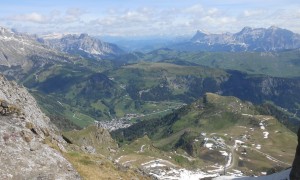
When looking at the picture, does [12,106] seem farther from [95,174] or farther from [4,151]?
[95,174]

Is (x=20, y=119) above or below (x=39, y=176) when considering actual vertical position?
above

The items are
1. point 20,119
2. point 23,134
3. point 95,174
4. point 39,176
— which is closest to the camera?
point 39,176

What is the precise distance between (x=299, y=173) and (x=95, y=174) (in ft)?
79.4

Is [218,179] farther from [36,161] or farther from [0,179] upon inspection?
[0,179]

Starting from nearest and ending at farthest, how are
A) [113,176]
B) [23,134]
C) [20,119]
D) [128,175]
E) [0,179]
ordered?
[0,179]
[23,134]
[20,119]
[113,176]
[128,175]

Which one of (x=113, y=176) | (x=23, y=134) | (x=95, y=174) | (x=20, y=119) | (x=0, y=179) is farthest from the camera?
(x=113, y=176)

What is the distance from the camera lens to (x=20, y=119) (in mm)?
46969

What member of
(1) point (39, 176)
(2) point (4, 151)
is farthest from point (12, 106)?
(1) point (39, 176)

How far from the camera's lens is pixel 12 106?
4750 centimetres

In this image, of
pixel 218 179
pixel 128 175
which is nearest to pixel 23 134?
pixel 128 175

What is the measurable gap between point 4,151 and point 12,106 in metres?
8.35

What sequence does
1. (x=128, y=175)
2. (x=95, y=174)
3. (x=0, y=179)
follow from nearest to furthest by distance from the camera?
(x=0, y=179) → (x=95, y=174) → (x=128, y=175)

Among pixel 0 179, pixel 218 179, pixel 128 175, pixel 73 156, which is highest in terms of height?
pixel 0 179

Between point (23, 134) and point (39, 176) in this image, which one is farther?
point (23, 134)
